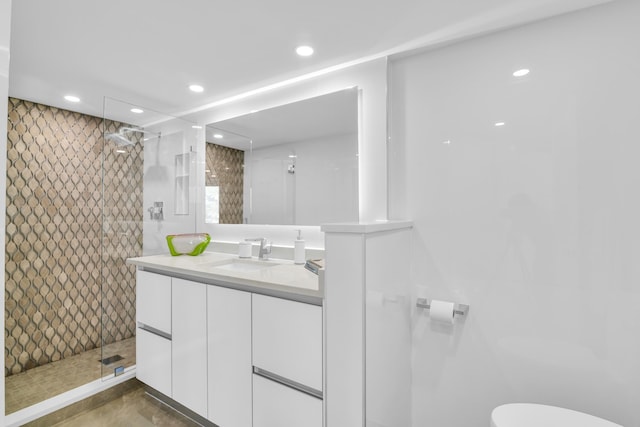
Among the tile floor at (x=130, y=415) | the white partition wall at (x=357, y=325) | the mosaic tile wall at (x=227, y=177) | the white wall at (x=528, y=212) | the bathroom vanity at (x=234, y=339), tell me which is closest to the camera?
the white partition wall at (x=357, y=325)

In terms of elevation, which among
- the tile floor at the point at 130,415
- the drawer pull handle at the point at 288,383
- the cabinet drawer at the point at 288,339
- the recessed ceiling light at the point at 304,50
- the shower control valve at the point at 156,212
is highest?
the recessed ceiling light at the point at 304,50

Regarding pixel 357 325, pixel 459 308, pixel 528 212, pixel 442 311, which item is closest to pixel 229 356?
pixel 357 325

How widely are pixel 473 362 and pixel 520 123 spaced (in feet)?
4.13

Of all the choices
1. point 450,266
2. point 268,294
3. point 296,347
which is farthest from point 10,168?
point 450,266

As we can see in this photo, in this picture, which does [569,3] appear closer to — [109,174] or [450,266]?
[450,266]

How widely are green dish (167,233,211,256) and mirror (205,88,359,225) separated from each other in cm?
25

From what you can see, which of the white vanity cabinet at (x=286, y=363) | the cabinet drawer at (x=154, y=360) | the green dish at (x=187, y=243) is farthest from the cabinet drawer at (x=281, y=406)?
the green dish at (x=187, y=243)

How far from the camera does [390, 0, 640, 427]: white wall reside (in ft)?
4.36

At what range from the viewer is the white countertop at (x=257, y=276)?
4.65 ft

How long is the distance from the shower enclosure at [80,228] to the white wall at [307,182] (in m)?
0.78

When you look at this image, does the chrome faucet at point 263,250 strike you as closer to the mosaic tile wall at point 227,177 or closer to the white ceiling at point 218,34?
the mosaic tile wall at point 227,177

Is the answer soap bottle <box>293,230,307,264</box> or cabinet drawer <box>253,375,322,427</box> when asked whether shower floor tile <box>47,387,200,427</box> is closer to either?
cabinet drawer <box>253,375,322,427</box>

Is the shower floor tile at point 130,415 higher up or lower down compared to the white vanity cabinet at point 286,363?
lower down

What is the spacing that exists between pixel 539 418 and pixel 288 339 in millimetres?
1121
